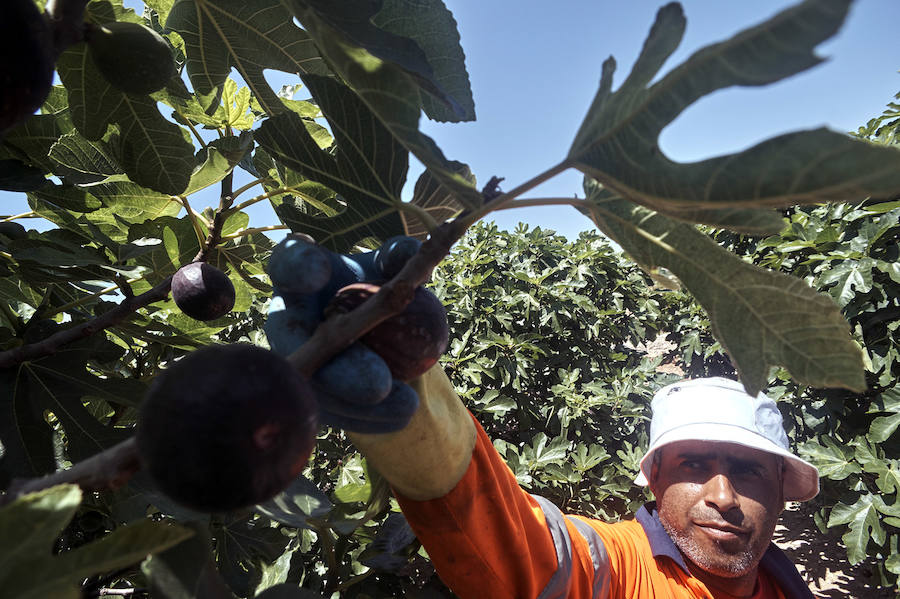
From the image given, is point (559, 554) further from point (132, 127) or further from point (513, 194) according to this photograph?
point (132, 127)

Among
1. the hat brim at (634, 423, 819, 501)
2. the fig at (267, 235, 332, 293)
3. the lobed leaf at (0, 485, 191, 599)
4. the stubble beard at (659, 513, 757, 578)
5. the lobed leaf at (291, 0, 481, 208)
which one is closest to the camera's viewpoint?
the lobed leaf at (0, 485, 191, 599)

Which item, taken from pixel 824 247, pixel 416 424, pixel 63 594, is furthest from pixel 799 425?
pixel 63 594

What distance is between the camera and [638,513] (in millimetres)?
2900

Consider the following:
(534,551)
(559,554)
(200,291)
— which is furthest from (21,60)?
(559,554)

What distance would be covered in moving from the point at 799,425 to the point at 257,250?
4.52 metres

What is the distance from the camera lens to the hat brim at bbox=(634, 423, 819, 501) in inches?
103

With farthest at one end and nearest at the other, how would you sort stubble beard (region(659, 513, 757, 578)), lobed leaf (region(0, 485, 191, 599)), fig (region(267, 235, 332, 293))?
stubble beard (region(659, 513, 757, 578)) → fig (region(267, 235, 332, 293)) → lobed leaf (region(0, 485, 191, 599))

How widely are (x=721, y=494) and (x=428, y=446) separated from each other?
5.96 feet

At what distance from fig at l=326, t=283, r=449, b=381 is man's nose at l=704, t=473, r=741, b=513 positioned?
7.48ft

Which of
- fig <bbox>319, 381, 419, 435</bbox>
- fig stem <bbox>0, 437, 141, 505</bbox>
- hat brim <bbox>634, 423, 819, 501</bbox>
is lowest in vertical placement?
fig stem <bbox>0, 437, 141, 505</bbox>

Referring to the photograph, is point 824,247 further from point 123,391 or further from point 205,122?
point 123,391

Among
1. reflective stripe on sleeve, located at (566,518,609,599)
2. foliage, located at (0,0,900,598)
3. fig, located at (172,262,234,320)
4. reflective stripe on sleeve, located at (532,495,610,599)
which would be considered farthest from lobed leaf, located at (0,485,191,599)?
reflective stripe on sleeve, located at (566,518,609,599)

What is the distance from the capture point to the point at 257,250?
5.54 feet

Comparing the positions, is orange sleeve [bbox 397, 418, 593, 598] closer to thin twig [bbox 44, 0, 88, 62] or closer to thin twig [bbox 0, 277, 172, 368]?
thin twig [bbox 0, 277, 172, 368]
